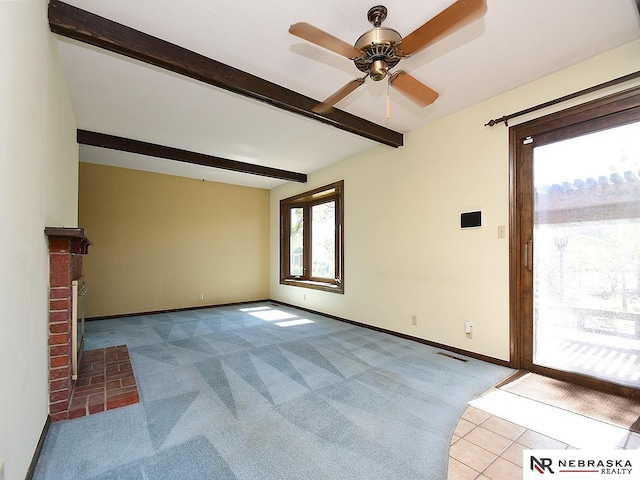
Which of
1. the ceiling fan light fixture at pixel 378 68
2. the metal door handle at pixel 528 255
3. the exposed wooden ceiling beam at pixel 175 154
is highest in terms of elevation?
the exposed wooden ceiling beam at pixel 175 154

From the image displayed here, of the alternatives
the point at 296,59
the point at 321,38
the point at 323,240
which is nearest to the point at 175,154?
the point at 296,59

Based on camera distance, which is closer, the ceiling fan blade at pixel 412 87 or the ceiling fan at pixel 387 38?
the ceiling fan at pixel 387 38

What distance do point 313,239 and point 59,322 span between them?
4.54m

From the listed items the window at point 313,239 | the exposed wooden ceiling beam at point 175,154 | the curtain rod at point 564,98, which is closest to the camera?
the curtain rod at point 564,98

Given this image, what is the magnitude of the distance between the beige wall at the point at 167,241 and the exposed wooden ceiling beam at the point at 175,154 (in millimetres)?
1490

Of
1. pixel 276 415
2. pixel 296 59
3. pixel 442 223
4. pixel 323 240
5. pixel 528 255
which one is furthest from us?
pixel 323 240

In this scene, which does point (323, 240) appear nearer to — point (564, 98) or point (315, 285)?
point (315, 285)

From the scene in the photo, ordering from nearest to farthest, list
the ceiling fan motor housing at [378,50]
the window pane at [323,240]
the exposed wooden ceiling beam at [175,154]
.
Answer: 1. the ceiling fan motor housing at [378,50]
2. the exposed wooden ceiling beam at [175,154]
3. the window pane at [323,240]

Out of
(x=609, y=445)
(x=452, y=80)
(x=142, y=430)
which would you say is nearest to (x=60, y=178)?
(x=142, y=430)

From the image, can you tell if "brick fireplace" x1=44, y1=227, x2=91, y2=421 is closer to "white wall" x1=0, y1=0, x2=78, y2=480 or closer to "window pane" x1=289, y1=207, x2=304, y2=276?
"white wall" x1=0, y1=0, x2=78, y2=480

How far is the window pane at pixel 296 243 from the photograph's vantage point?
652cm

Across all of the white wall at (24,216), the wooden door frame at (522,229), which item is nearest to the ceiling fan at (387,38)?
the white wall at (24,216)

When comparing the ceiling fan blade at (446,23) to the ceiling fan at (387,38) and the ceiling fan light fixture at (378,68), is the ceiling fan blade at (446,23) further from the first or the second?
the ceiling fan light fixture at (378,68)

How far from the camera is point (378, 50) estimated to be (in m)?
1.86
